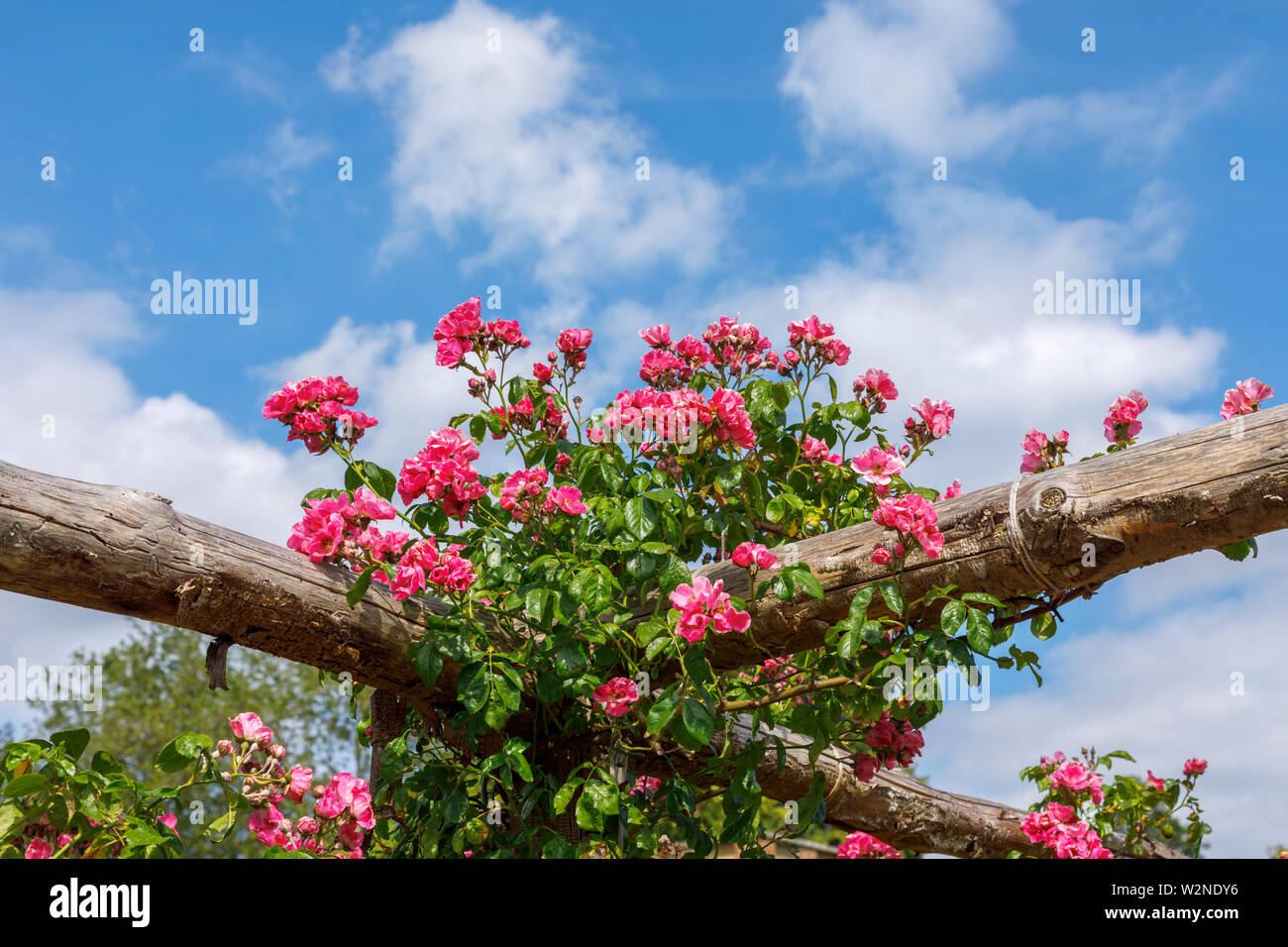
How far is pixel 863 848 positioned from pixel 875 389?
237 centimetres

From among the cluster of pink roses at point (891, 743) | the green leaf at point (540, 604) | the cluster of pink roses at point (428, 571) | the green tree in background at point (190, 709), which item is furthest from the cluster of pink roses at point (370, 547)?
the green tree in background at point (190, 709)

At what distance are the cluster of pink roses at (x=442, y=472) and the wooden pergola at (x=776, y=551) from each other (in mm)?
383

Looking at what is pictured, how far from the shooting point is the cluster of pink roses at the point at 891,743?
146 inches

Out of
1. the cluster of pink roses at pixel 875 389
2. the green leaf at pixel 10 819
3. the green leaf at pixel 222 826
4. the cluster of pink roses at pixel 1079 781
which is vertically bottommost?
the cluster of pink roses at pixel 1079 781

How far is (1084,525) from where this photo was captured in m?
2.90

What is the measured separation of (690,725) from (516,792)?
3.29 feet

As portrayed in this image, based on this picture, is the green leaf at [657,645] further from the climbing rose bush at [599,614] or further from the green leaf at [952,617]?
the green leaf at [952,617]

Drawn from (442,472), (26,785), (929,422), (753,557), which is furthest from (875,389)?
(26,785)

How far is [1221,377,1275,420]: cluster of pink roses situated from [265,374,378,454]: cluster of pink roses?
271 cm

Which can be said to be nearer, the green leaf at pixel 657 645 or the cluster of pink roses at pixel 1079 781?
the green leaf at pixel 657 645

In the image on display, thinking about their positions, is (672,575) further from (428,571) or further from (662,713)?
(428,571)

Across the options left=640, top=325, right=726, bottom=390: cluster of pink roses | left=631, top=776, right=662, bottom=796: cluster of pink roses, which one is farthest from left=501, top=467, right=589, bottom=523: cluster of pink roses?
left=631, top=776, right=662, bottom=796: cluster of pink roses

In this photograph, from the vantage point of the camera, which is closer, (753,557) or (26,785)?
(26,785)

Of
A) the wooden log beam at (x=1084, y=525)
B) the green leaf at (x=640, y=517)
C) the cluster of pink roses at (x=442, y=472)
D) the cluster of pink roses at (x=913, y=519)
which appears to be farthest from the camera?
the cluster of pink roses at (x=442, y=472)
